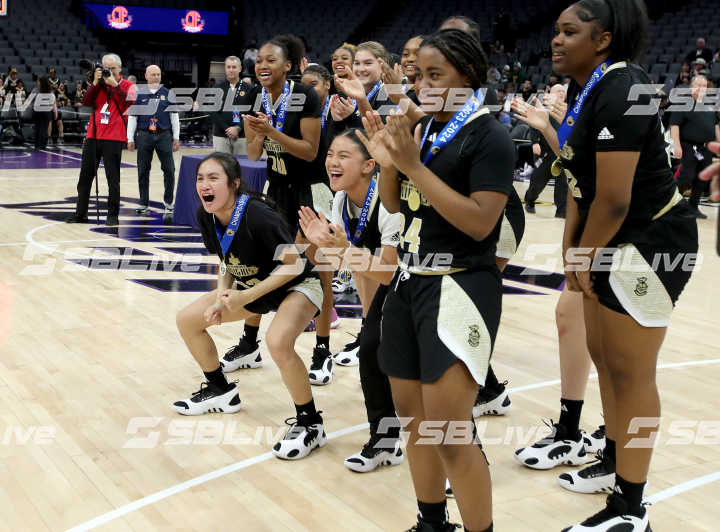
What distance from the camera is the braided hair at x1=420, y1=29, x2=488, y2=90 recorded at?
2156 millimetres

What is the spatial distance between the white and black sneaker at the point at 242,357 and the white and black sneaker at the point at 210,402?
54 cm

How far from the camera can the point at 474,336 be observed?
2.19 m

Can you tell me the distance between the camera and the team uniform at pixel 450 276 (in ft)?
7.06

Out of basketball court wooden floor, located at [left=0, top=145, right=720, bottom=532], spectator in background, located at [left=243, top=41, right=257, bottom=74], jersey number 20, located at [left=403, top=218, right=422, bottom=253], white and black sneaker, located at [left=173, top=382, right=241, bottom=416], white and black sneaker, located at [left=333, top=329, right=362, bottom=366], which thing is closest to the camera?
jersey number 20, located at [left=403, top=218, right=422, bottom=253]

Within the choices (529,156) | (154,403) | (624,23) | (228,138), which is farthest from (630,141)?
(529,156)

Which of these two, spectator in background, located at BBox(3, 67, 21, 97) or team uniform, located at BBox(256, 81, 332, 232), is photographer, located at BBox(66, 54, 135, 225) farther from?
spectator in background, located at BBox(3, 67, 21, 97)

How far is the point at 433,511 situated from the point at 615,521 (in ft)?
2.14

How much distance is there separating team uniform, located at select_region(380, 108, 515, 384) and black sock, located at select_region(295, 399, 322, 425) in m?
1.24

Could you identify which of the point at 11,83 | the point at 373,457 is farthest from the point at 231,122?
the point at 11,83

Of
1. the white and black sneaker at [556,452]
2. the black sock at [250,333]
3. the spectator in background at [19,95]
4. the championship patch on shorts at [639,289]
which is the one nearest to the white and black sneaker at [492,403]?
the white and black sneaker at [556,452]

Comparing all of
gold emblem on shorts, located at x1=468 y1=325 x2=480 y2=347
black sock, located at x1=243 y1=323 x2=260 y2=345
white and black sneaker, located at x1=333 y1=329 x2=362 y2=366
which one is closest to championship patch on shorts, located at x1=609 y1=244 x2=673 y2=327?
gold emblem on shorts, located at x1=468 y1=325 x2=480 y2=347

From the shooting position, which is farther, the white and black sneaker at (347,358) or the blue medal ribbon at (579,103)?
the white and black sneaker at (347,358)

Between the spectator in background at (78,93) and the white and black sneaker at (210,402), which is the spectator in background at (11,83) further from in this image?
the white and black sneaker at (210,402)

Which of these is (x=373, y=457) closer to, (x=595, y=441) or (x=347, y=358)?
(x=595, y=441)
